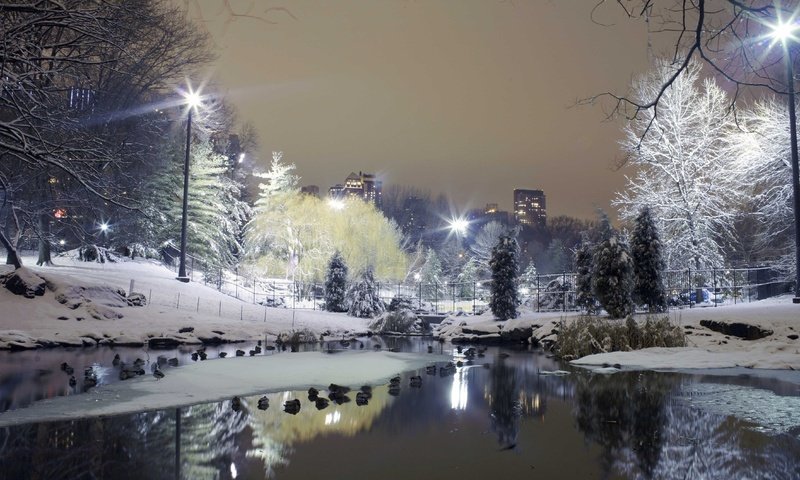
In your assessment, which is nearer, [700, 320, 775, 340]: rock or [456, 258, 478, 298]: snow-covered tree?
[700, 320, 775, 340]: rock

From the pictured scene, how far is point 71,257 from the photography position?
112 ft

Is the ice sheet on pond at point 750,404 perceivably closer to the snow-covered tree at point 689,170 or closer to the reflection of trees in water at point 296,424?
the reflection of trees in water at point 296,424

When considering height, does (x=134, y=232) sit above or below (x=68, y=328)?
above

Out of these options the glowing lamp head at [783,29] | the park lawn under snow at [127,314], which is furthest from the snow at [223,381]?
the glowing lamp head at [783,29]

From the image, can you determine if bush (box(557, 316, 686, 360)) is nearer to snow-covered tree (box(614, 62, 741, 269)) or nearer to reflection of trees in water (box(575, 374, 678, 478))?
reflection of trees in water (box(575, 374, 678, 478))

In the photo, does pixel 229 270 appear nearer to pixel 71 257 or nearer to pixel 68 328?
pixel 71 257

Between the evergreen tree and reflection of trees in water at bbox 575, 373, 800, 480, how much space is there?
17.4 m

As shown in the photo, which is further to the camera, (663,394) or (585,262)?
(585,262)

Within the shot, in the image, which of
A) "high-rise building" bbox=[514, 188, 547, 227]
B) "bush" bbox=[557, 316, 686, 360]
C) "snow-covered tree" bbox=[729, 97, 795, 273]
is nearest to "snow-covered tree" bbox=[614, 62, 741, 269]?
"snow-covered tree" bbox=[729, 97, 795, 273]

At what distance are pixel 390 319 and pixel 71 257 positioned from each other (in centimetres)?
1952

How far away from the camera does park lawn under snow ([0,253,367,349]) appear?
19.3m

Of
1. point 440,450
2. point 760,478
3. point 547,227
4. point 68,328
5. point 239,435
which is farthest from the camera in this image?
point 547,227

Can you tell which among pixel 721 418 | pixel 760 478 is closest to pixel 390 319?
pixel 721 418

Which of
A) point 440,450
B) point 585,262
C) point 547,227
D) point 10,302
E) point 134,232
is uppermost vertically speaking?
point 547,227
